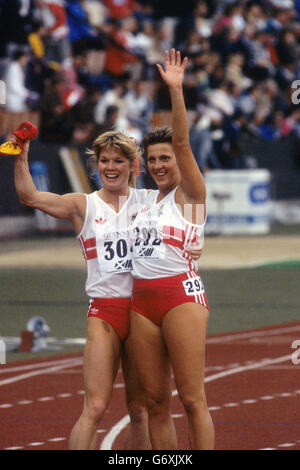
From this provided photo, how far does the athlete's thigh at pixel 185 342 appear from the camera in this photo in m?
5.86

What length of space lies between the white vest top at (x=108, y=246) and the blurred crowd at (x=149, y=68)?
34.5 ft

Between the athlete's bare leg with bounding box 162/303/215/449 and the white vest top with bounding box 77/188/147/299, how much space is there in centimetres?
42

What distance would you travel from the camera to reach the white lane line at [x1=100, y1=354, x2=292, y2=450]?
7.28 m

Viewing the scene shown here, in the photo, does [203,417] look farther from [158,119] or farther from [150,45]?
[150,45]

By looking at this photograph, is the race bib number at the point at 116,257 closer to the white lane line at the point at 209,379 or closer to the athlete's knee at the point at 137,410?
the athlete's knee at the point at 137,410

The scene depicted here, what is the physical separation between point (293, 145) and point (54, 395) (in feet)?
Result: 60.6

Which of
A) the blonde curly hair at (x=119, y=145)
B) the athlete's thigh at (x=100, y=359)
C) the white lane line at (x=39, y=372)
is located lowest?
the white lane line at (x=39, y=372)

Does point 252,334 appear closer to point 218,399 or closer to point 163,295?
point 218,399

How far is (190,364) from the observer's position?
586cm

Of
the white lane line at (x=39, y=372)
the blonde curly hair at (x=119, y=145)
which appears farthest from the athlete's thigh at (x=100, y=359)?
the white lane line at (x=39, y=372)

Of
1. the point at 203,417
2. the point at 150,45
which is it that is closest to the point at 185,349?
the point at 203,417

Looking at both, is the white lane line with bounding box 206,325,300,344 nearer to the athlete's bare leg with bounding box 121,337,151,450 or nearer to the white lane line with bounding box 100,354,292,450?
the white lane line with bounding box 100,354,292,450
